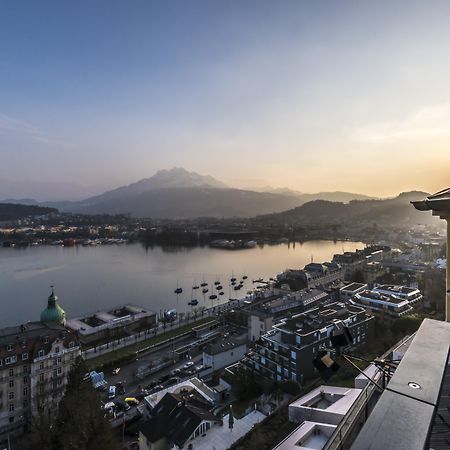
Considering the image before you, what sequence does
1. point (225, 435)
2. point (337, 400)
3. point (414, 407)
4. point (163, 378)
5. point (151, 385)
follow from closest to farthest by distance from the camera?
1. point (414, 407)
2. point (337, 400)
3. point (225, 435)
4. point (151, 385)
5. point (163, 378)

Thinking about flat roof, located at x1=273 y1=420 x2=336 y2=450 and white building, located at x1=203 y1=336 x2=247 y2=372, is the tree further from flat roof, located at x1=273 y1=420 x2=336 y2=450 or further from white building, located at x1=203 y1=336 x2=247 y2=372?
white building, located at x1=203 y1=336 x2=247 y2=372

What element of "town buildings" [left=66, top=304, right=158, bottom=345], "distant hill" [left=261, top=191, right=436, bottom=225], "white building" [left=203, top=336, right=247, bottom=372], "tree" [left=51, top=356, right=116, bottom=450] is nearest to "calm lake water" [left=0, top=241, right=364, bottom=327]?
"town buildings" [left=66, top=304, right=158, bottom=345]

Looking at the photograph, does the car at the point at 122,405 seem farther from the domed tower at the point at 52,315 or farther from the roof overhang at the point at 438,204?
the roof overhang at the point at 438,204

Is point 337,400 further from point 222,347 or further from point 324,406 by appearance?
point 222,347

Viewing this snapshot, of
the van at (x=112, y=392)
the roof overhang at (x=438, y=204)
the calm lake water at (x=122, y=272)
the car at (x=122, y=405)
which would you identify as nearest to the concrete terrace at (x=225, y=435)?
the car at (x=122, y=405)

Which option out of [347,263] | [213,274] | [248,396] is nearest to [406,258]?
[347,263]

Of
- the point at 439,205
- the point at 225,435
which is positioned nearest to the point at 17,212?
the point at 225,435

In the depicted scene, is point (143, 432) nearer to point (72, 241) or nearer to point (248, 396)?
point (248, 396)
